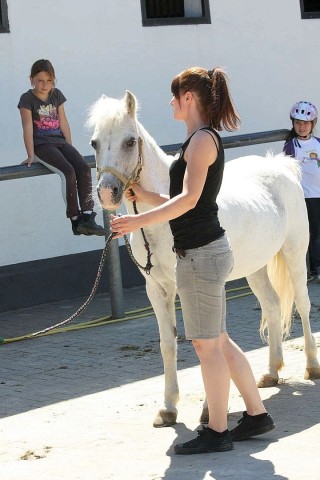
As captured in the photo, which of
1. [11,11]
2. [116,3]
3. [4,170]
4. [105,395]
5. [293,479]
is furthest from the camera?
[116,3]

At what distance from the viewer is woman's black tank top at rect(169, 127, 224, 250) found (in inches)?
217

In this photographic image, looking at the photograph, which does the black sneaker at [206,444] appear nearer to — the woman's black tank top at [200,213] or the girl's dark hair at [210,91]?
the woman's black tank top at [200,213]

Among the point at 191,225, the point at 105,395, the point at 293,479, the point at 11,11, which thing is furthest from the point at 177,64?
the point at 293,479

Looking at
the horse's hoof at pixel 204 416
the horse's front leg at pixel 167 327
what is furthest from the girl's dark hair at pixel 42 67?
the horse's hoof at pixel 204 416

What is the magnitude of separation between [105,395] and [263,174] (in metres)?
1.84

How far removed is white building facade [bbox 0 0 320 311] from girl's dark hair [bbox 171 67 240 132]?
5.08 m

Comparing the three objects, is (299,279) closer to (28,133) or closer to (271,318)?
(271,318)

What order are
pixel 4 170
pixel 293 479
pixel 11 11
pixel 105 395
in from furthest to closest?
pixel 11 11 → pixel 4 170 → pixel 105 395 → pixel 293 479

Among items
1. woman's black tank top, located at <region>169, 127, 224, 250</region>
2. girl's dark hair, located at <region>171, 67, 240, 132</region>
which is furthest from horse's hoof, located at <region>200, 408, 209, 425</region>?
girl's dark hair, located at <region>171, 67, 240, 132</region>

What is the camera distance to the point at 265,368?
7.66 metres

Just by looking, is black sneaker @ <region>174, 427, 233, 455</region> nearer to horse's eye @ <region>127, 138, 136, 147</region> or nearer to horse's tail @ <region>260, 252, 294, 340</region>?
horse's eye @ <region>127, 138, 136, 147</region>

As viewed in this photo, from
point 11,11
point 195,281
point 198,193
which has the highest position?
point 11,11

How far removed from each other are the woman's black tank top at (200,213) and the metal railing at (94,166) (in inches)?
136

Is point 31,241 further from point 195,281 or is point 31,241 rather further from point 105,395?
point 195,281
